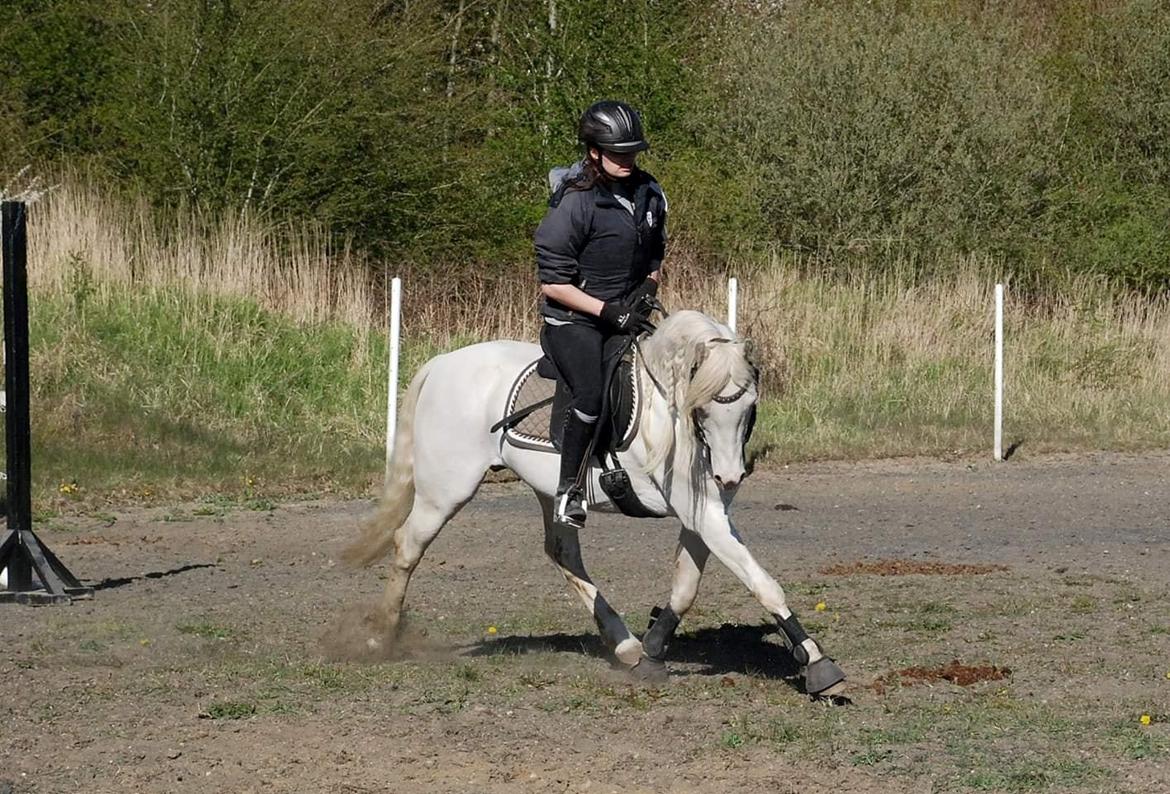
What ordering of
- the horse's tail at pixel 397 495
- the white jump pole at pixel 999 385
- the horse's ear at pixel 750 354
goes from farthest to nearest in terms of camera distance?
the white jump pole at pixel 999 385
the horse's tail at pixel 397 495
the horse's ear at pixel 750 354

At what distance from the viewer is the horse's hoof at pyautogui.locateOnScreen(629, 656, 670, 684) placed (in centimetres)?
755

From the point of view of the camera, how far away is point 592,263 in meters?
7.56

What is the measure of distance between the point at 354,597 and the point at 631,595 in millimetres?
1685

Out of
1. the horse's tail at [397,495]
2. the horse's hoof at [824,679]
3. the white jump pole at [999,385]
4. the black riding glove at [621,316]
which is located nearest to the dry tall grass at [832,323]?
the white jump pole at [999,385]

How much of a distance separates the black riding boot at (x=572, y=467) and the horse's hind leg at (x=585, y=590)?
1.93 feet

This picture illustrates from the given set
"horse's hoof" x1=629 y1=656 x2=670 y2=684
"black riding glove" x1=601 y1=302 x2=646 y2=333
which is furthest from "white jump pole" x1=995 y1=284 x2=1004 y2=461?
"black riding glove" x1=601 y1=302 x2=646 y2=333

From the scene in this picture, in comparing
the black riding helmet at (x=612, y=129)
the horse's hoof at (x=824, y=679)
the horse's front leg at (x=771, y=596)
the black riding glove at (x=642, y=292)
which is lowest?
the horse's hoof at (x=824, y=679)

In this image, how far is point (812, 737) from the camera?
627 centimetres

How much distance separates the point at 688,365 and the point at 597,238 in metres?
0.81

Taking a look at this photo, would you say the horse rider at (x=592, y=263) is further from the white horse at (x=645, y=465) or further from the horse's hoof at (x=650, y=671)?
the horse's hoof at (x=650, y=671)

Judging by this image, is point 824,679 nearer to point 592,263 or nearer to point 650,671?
point 650,671

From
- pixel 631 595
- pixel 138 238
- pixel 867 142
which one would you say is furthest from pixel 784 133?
pixel 631 595

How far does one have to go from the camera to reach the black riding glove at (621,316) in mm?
7406

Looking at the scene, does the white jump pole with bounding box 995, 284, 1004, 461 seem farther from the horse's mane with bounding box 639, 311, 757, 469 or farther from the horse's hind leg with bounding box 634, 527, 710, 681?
the horse's mane with bounding box 639, 311, 757, 469
